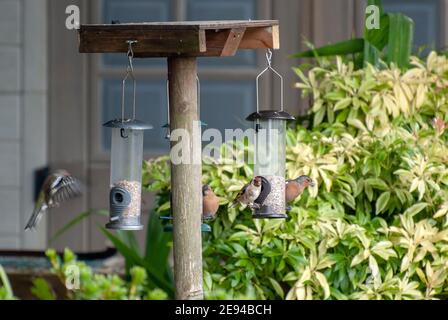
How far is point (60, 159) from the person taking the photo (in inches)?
188

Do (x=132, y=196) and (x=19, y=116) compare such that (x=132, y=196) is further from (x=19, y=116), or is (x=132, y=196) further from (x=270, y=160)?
(x=19, y=116)

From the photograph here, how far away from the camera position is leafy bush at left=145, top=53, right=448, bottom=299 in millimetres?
3084

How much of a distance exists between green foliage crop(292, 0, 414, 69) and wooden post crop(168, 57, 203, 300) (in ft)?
4.09

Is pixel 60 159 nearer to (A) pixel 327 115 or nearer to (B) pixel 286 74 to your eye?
(B) pixel 286 74

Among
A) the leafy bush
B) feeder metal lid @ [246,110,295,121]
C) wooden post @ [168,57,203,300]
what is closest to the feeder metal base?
wooden post @ [168,57,203,300]

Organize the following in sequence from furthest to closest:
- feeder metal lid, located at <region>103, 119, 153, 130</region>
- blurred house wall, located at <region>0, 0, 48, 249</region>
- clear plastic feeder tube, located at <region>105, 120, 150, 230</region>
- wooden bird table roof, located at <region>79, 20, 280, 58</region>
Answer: blurred house wall, located at <region>0, 0, 48, 249</region>
clear plastic feeder tube, located at <region>105, 120, 150, 230</region>
feeder metal lid, located at <region>103, 119, 153, 130</region>
wooden bird table roof, located at <region>79, 20, 280, 58</region>

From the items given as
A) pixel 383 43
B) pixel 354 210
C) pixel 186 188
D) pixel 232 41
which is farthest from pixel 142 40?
pixel 383 43

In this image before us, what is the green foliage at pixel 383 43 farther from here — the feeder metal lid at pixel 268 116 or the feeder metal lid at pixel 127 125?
the feeder metal lid at pixel 127 125

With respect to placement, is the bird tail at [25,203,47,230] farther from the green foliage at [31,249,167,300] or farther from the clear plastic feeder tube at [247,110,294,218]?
the clear plastic feeder tube at [247,110,294,218]

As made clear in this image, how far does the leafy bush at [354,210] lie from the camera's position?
3.08 m

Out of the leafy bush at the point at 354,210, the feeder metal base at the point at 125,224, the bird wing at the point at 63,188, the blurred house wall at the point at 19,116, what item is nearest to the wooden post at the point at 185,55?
the feeder metal base at the point at 125,224

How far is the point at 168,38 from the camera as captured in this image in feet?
7.46

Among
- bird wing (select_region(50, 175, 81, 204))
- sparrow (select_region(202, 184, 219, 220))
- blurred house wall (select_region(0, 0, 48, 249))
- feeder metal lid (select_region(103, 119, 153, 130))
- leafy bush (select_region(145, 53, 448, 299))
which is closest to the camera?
feeder metal lid (select_region(103, 119, 153, 130))

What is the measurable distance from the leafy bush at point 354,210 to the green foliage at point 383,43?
12 cm
